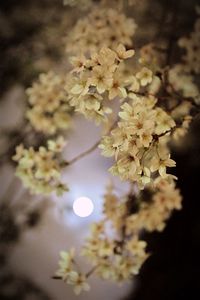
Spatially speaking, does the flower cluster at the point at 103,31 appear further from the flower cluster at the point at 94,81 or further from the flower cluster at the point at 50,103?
the flower cluster at the point at 94,81

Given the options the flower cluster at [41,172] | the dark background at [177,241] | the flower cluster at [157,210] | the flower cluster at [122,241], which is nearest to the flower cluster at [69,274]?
the flower cluster at [122,241]

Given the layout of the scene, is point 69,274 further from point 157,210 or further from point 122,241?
point 157,210

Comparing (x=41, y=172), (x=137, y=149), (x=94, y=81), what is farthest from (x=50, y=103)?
(x=137, y=149)

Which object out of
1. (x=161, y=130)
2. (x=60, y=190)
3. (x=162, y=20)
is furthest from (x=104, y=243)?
(x=162, y=20)

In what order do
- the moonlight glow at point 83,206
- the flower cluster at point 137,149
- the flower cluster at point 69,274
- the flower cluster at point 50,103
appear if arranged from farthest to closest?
the moonlight glow at point 83,206 → the flower cluster at point 50,103 → the flower cluster at point 69,274 → the flower cluster at point 137,149

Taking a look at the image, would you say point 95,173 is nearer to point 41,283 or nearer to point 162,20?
point 41,283

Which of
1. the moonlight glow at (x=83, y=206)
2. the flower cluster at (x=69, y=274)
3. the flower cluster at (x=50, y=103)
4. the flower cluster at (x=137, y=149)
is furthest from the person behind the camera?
the moonlight glow at (x=83, y=206)
